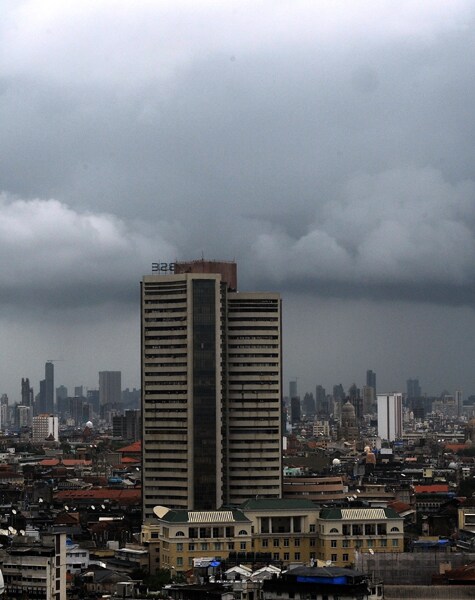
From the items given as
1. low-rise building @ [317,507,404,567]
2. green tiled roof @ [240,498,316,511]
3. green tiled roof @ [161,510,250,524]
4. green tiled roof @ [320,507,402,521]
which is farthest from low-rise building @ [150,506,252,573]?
green tiled roof @ [320,507,402,521]

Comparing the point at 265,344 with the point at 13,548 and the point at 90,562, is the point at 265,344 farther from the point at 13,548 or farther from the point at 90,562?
the point at 13,548

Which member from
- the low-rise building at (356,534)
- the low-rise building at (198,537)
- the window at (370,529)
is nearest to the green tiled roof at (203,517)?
the low-rise building at (198,537)

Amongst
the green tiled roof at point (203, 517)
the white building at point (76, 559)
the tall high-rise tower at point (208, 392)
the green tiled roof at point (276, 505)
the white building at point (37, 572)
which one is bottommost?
the white building at point (76, 559)

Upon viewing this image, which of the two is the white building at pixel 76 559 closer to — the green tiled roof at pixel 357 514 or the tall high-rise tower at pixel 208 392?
the green tiled roof at pixel 357 514

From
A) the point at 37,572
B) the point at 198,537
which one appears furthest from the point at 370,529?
the point at 37,572

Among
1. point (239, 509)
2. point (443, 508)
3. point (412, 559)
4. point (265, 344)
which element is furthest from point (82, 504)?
point (412, 559)

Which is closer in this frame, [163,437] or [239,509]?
[239,509]

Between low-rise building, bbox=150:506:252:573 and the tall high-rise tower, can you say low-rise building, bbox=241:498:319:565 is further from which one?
the tall high-rise tower

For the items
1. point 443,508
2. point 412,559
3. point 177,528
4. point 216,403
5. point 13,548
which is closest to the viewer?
point 13,548
